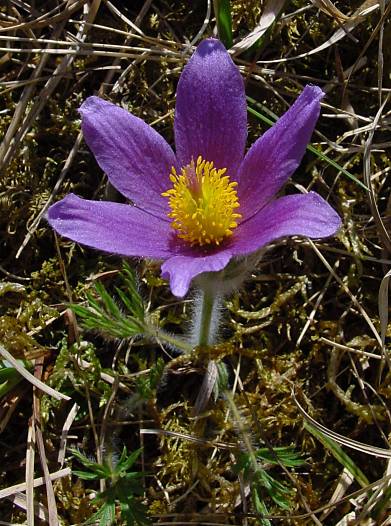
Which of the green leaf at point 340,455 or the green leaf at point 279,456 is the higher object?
the green leaf at point 279,456

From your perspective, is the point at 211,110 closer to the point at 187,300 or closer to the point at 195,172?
the point at 195,172

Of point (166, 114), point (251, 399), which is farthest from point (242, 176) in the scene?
point (251, 399)

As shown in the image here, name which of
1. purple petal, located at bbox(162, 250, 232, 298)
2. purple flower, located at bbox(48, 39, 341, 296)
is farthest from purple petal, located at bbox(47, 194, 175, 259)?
purple petal, located at bbox(162, 250, 232, 298)

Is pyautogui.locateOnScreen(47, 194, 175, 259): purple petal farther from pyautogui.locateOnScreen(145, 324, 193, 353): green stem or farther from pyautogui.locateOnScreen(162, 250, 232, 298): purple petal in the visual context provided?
pyautogui.locateOnScreen(145, 324, 193, 353): green stem

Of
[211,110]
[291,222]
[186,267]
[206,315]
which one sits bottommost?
[206,315]

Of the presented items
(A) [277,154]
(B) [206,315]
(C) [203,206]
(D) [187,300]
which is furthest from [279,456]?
(A) [277,154]

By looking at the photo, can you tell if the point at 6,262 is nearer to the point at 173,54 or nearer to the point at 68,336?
the point at 68,336

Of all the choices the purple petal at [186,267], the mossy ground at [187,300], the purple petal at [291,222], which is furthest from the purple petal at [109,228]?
the mossy ground at [187,300]

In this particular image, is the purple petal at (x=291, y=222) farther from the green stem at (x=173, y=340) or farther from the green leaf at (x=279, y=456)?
the green leaf at (x=279, y=456)
